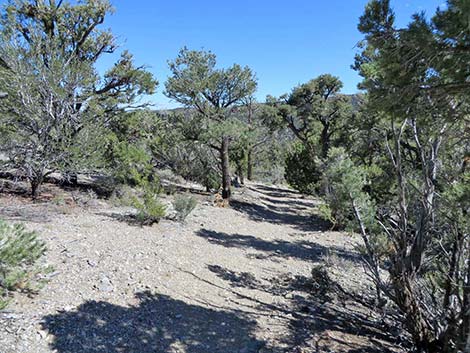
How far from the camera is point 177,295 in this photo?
430 centimetres

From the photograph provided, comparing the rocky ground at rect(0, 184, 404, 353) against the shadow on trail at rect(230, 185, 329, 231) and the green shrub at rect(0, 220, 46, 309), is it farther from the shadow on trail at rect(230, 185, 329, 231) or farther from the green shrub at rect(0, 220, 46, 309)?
the shadow on trail at rect(230, 185, 329, 231)

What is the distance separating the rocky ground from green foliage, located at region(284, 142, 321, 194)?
18.7ft

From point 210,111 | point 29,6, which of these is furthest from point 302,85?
point 29,6

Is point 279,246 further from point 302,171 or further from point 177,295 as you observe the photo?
point 302,171

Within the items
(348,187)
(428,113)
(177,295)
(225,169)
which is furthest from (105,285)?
(225,169)

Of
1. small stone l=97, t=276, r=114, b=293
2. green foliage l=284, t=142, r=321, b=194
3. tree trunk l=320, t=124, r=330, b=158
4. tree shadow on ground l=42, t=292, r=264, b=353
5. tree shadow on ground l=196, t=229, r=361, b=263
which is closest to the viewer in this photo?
tree shadow on ground l=42, t=292, r=264, b=353

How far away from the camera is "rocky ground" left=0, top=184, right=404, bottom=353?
10.5 ft

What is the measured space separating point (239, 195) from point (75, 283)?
1090 cm

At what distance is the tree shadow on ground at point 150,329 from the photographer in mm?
3033

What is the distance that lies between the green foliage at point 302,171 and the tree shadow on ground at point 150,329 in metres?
9.57

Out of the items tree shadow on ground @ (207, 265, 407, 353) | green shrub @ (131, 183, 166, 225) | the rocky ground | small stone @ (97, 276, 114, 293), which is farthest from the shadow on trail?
small stone @ (97, 276, 114, 293)

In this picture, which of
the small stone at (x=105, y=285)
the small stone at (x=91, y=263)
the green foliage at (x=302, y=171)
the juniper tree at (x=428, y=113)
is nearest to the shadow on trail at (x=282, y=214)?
the green foliage at (x=302, y=171)

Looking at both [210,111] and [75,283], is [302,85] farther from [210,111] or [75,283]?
[75,283]

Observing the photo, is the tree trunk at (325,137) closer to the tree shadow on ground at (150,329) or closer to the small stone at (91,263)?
the tree shadow on ground at (150,329)
